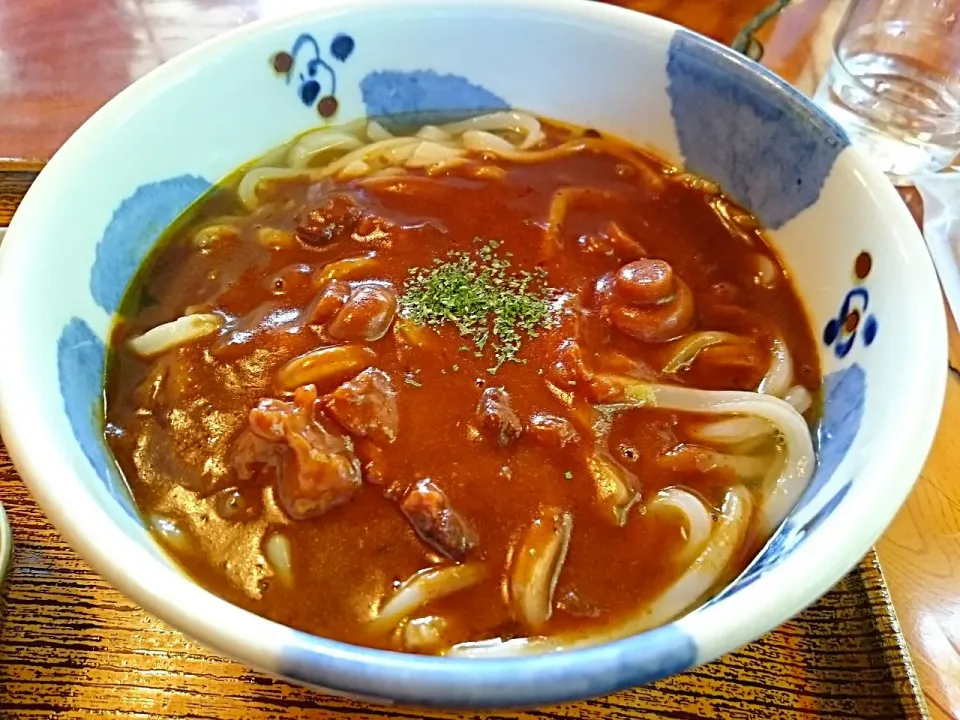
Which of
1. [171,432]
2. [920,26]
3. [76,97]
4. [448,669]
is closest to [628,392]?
[448,669]

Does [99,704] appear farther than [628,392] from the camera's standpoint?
No

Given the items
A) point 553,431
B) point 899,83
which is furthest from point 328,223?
point 899,83

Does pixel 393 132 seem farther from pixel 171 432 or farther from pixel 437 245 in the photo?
pixel 171 432

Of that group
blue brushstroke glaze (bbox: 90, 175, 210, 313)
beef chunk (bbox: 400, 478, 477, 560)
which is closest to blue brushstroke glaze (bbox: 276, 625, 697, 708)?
beef chunk (bbox: 400, 478, 477, 560)

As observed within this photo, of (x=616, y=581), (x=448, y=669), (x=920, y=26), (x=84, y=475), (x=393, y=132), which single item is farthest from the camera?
(x=920, y=26)

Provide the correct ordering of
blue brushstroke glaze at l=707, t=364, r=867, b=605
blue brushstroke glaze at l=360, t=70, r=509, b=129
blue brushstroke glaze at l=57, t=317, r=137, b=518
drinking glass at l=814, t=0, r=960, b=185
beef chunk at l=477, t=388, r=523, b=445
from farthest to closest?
drinking glass at l=814, t=0, r=960, b=185, blue brushstroke glaze at l=360, t=70, r=509, b=129, beef chunk at l=477, t=388, r=523, b=445, blue brushstroke glaze at l=57, t=317, r=137, b=518, blue brushstroke glaze at l=707, t=364, r=867, b=605

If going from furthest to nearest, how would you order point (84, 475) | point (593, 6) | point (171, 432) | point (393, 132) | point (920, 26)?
point (920, 26), point (393, 132), point (593, 6), point (171, 432), point (84, 475)

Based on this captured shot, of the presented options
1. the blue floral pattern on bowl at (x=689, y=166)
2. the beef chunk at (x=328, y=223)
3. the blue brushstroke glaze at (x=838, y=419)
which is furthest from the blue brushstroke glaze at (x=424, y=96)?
the blue brushstroke glaze at (x=838, y=419)

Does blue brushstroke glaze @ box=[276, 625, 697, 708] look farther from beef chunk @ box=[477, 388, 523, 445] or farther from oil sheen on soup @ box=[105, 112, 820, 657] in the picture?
beef chunk @ box=[477, 388, 523, 445]
